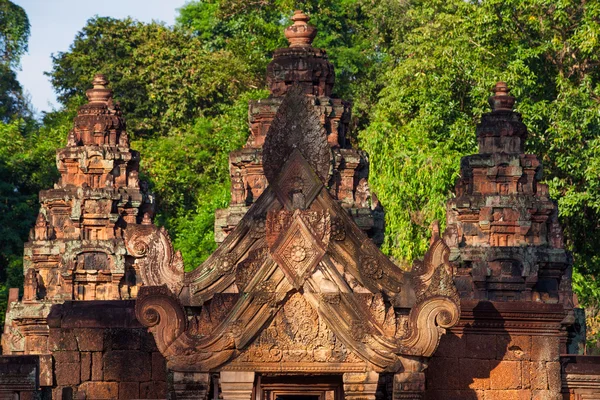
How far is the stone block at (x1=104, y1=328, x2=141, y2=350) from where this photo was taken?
19141mm

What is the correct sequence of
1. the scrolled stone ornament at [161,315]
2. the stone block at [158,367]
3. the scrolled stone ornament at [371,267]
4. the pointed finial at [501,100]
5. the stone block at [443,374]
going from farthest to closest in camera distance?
the pointed finial at [501,100] < the stone block at [158,367] < the stone block at [443,374] < the scrolled stone ornament at [371,267] < the scrolled stone ornament at [161,315]

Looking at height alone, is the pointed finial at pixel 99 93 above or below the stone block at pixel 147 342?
above

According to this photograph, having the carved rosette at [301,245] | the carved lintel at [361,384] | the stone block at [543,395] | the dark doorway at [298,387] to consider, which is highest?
the carved rosette at [301,245]

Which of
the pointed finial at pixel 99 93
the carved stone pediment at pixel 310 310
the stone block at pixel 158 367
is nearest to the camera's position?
the carved stone pediment at pixel 310 310

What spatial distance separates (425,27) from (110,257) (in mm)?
14603

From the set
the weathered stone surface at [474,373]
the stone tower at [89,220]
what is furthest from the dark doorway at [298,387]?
the stone tower at [89,220]

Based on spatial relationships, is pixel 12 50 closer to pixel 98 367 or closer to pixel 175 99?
pixel 175 99

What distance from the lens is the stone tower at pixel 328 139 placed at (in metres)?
29.5

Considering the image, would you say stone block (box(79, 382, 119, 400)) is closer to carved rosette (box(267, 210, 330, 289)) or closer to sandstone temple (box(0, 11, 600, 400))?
sandstone temple (box(0, 11, 600, 400))

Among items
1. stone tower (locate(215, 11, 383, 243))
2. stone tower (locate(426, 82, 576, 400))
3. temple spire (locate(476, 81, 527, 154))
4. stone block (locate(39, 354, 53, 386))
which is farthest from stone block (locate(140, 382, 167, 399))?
temple spire (locate(476, 81, 527, 154))

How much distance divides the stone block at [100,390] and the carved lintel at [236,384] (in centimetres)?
253

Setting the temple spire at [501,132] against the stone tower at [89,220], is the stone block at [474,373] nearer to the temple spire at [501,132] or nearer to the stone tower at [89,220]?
the temple spire at [501,132]

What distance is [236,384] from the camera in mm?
16891

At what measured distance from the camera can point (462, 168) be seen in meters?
34.9
